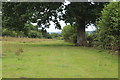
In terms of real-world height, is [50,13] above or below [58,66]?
above

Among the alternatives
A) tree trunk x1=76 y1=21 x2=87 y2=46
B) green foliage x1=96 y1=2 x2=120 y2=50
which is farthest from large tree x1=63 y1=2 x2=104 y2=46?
green foliage x1=96 y1=2 x2=120 y2=50

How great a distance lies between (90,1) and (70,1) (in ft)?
8.02

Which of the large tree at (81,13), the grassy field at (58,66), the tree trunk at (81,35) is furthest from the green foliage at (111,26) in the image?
the tree trunk at (81,35)

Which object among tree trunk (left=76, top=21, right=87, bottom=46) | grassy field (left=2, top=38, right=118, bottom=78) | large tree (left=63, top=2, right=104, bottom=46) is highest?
large tree (left=63, top=2, right=104, bottom=46)

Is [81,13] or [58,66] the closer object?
[58,66]

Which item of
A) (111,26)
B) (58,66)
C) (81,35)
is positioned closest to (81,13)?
(81,35)

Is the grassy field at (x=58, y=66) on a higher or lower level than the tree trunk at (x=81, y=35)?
lower

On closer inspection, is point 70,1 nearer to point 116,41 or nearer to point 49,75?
point 116,41

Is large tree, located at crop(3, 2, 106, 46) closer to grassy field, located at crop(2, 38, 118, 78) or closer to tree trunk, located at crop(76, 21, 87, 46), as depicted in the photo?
tree trunk, located at crop(76, 21, 87, 46)

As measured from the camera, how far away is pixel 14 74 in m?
7.21

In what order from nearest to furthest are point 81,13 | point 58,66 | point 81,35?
point 58,66
point 81,13
point 81,35

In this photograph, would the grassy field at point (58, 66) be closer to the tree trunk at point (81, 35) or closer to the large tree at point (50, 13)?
the large tree at point (50, 13)

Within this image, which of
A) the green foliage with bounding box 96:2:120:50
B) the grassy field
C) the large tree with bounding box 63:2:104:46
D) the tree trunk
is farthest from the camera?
the tree trunk

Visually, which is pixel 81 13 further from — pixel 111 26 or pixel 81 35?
pixel 111 26
